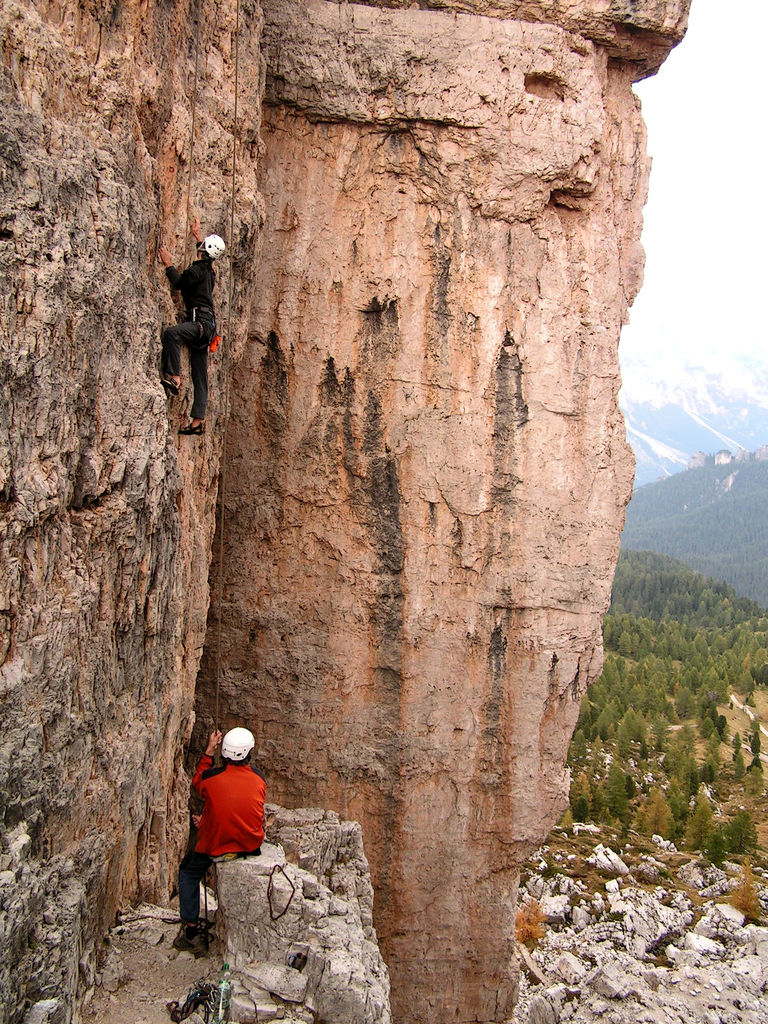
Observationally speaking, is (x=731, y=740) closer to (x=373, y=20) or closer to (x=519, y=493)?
(x=519, y=493)

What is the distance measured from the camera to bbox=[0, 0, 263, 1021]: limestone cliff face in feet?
18.9

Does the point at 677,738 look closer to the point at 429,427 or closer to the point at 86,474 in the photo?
the point at 429,427

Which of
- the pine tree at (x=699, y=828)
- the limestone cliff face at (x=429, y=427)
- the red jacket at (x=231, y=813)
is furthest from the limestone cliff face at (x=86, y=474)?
the pine tree at (x=699, y=828)

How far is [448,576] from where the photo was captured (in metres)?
11.4

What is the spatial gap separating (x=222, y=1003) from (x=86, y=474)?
12.6 ft

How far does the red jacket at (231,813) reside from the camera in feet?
23.4

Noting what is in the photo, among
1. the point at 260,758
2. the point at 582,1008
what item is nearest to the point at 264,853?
the point at 260,758

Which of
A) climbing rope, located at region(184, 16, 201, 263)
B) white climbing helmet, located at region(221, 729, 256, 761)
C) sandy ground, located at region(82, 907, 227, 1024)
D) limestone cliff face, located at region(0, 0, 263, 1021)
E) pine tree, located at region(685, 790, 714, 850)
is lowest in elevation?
pine tree, located at region(685, 790, 714, 850)

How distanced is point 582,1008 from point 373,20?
1478cm

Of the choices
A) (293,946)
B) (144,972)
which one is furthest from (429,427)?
(144,972)

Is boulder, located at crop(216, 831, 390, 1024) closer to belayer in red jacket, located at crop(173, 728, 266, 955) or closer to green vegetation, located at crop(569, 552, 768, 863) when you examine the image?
belayer in red jacket, located at crop(173, 728, 266, 955)

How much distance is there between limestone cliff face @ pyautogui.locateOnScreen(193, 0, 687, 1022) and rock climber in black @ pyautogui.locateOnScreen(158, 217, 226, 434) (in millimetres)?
2870

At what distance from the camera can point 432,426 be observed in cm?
1122

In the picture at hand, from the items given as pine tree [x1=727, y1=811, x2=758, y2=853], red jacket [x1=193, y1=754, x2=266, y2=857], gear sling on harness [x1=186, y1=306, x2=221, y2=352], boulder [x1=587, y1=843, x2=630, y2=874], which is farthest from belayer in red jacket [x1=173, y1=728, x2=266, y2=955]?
pine tree [x1=727, y1=811, x2=758, y2=853]
